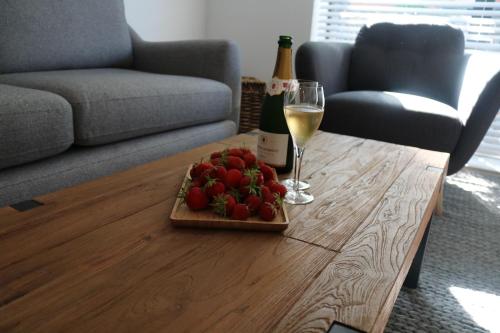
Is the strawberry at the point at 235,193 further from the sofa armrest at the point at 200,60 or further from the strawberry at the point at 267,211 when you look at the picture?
the sofa armrest at the point at 200,60

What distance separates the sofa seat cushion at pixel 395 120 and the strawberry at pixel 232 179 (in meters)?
1.30

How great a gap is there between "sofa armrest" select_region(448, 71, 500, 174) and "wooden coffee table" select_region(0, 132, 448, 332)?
1022mm

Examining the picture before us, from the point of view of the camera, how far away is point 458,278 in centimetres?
120

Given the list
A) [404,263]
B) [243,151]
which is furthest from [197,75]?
[404,263]

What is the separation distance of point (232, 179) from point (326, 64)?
153 cm

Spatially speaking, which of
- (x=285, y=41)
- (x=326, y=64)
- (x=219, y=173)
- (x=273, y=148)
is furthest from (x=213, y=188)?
(x=326, y=64)

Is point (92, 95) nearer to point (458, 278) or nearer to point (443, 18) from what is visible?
point (458, 278)

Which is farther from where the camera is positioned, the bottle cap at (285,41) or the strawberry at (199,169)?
the bottle cap at (285,41)

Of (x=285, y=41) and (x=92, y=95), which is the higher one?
(x=285, y=41)

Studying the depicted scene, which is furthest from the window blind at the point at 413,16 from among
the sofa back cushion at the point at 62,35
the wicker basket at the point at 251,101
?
the sofa back cushion at the point at 62,35

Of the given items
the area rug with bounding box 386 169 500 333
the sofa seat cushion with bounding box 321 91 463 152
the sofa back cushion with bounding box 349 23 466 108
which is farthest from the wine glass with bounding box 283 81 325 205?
the sofa back cushion with bounding box 349 23 466 108

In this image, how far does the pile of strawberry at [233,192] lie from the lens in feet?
1.86

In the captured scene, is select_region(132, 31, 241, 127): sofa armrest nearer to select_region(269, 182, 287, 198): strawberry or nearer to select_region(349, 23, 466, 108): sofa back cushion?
select_region(349, 23, 466, 108): sofa back cushion

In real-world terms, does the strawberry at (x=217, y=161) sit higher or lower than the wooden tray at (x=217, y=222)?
higher
